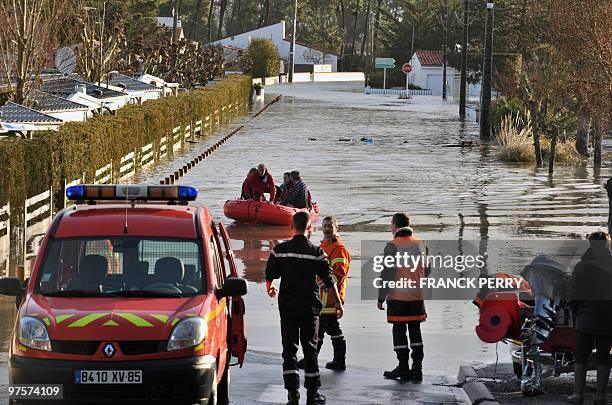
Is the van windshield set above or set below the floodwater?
above

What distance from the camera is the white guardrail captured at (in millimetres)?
24109

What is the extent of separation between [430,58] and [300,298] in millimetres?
116671

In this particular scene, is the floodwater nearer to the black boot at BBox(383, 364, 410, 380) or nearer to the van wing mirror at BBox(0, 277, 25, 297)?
the black boot at BBox(383, 364, 410, 380)

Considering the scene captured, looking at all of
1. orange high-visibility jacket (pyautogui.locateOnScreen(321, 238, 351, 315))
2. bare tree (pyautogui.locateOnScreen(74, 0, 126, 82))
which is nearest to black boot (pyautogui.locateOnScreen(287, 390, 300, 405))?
orange high-visibility jacket (pyautogui.locateOnScreen(321, 238, 351, 315))

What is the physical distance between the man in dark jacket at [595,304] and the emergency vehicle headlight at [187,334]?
3.55 meters

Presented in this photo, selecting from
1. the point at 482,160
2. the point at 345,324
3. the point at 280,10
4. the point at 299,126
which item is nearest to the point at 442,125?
the point at 299,126

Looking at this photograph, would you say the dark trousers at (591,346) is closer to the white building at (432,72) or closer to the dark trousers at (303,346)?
the dark trousers at (303,346)

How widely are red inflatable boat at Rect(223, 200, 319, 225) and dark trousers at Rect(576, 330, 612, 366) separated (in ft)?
58.3

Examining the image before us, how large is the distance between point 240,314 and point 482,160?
42.4m

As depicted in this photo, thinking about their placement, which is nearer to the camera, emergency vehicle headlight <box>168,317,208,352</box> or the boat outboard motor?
emergency vehicle headlight <box>168,317,208,352</box>

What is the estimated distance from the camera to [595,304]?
40.3 ft

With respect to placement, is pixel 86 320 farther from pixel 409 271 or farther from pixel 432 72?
pixel 432 72

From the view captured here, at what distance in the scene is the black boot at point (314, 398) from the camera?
12344mm

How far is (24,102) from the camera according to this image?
4775 cm
